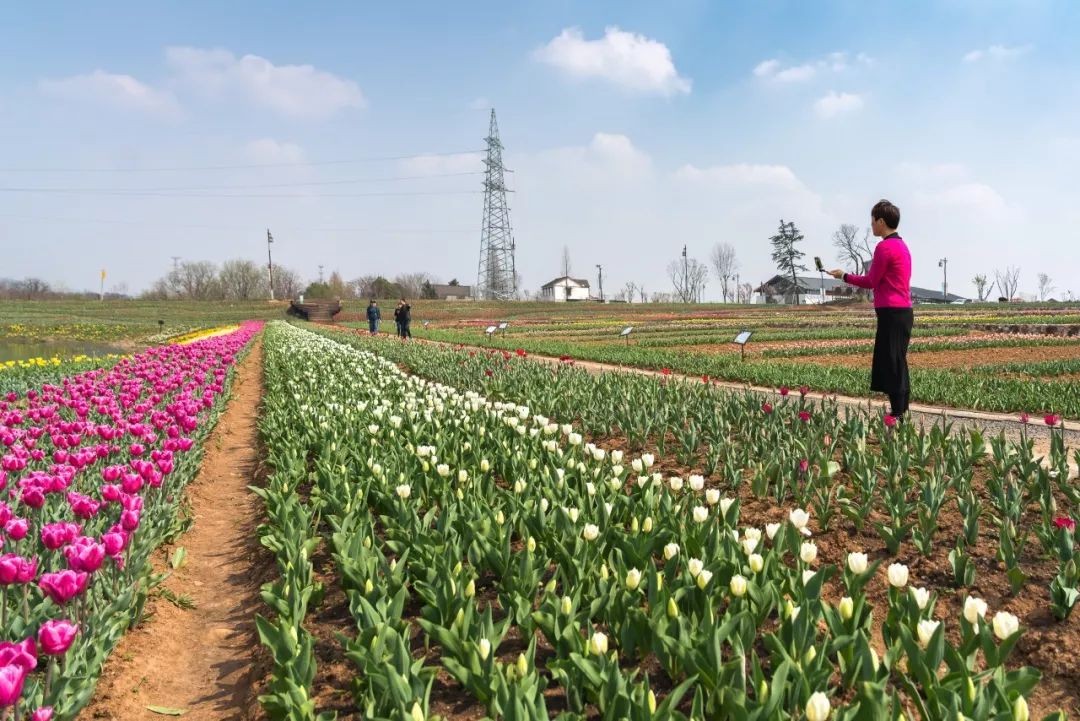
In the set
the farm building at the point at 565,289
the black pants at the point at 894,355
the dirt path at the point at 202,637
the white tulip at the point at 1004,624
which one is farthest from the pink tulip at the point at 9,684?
the farm building at the point at 565,289

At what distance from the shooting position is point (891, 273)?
604 cm

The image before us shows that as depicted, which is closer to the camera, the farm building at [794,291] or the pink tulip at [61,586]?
the pink tulip at [61,586]

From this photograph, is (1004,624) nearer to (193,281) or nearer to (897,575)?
(897,575)

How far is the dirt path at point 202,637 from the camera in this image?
2652 mm

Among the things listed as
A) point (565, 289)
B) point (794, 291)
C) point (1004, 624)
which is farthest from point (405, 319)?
point (565, 289)

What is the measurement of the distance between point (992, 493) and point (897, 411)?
7.13 ft

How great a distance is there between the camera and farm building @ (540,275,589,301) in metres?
125

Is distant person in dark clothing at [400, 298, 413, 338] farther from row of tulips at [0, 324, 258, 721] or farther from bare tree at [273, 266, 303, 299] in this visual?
bare tree at [273, 266, 303, 299]

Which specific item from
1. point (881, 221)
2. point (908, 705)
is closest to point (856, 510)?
point (908, 705)

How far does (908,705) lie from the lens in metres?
2.39

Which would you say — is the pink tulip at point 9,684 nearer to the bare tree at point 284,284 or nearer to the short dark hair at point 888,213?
the short dark hair at point 888,213

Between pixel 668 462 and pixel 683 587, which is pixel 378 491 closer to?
pixel 683 587

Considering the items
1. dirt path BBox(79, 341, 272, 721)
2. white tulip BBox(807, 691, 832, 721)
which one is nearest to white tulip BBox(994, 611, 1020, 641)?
white tulip BBox(807, 691, 832, 721)

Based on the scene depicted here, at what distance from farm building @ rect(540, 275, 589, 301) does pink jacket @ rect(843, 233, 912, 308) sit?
386 ft
